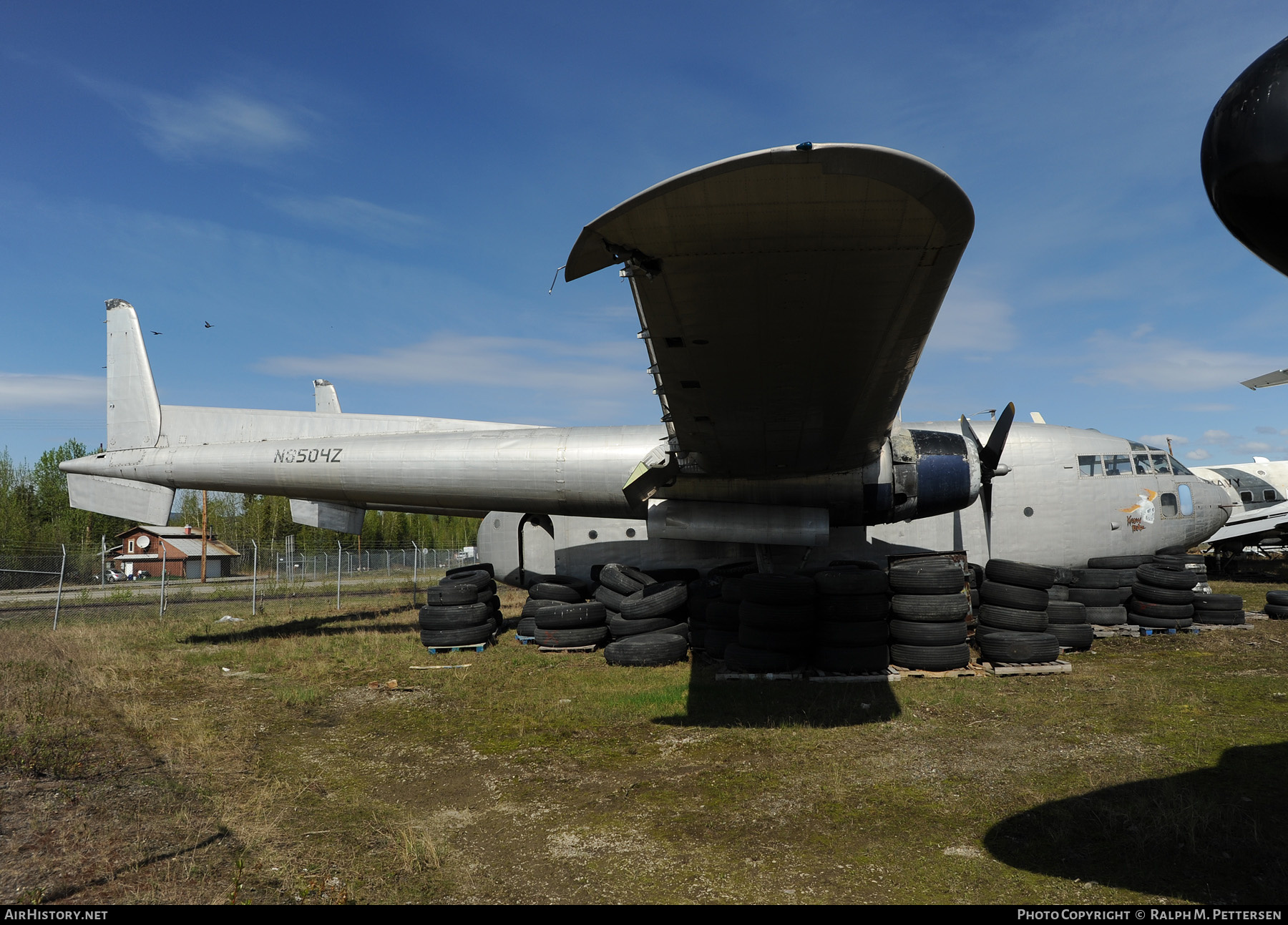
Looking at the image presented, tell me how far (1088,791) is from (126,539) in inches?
2876

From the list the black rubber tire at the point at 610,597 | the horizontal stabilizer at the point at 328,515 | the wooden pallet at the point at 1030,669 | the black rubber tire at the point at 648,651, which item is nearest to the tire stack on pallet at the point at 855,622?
the wooden pallet at the point at 1030,669

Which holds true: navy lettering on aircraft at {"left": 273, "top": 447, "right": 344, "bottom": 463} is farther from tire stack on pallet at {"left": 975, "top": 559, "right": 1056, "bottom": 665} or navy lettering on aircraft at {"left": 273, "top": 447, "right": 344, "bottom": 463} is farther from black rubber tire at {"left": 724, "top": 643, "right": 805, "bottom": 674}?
tire stack on pallet at {"left": 975, "top": 559, "right": 1056, "bottom": 665}

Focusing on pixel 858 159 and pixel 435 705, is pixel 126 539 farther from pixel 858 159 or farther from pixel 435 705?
pixel 858 159

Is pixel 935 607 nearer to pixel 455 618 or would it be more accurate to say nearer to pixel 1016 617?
pixel 1016 617

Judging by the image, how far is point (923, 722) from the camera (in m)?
7.77

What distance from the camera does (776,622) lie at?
9.98 m

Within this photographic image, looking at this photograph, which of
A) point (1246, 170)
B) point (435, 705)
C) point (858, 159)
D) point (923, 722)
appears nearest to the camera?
point (1246, 170)

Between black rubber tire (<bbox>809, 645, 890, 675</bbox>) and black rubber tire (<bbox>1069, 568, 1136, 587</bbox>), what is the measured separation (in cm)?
558

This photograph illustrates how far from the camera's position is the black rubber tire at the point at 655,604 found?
12.2 meters

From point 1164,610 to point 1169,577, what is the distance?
59cm

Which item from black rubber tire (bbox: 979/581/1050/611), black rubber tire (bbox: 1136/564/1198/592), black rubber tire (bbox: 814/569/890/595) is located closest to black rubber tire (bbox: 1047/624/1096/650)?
black rubber tire (bbox: 979/581/1050/611)

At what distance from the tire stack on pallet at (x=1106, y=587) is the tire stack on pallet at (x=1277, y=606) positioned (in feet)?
11.2

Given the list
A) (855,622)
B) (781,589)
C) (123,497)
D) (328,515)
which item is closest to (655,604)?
(781,589)
